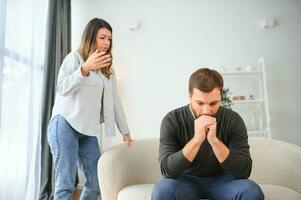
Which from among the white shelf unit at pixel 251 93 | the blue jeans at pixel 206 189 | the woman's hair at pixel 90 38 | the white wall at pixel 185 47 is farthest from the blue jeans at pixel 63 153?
the white shelf unit at pixel 251 93

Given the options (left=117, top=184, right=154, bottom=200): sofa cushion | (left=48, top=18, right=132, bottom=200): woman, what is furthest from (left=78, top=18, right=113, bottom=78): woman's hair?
(left=117, top=184, right=154, bottom=200): sofa cushion

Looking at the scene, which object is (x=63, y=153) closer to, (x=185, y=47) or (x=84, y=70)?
(x=84, y=70)

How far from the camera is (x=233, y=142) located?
1.26m

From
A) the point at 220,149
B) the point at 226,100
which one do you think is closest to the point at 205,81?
the point at 220,149

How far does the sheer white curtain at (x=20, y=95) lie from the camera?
1.69m

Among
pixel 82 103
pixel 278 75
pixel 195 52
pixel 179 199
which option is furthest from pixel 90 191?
pixel 278 75

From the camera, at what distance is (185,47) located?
3.07 m

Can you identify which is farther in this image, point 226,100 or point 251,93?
point 251,93

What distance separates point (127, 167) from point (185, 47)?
1.88 m

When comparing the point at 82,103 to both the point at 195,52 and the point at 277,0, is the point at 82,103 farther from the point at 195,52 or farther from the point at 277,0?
the point at 277,0

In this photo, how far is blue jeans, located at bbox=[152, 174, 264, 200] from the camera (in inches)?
42.1

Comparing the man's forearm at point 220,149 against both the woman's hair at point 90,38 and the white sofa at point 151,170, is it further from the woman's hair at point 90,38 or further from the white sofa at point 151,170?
the woman's hair at point 90,38

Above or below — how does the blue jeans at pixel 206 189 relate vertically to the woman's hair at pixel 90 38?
below

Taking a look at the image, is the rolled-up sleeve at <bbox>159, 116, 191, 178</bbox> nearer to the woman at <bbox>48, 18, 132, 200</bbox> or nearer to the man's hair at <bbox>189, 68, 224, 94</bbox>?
the man's hair at <bbox>189, 68, 224, 94</bbox>
